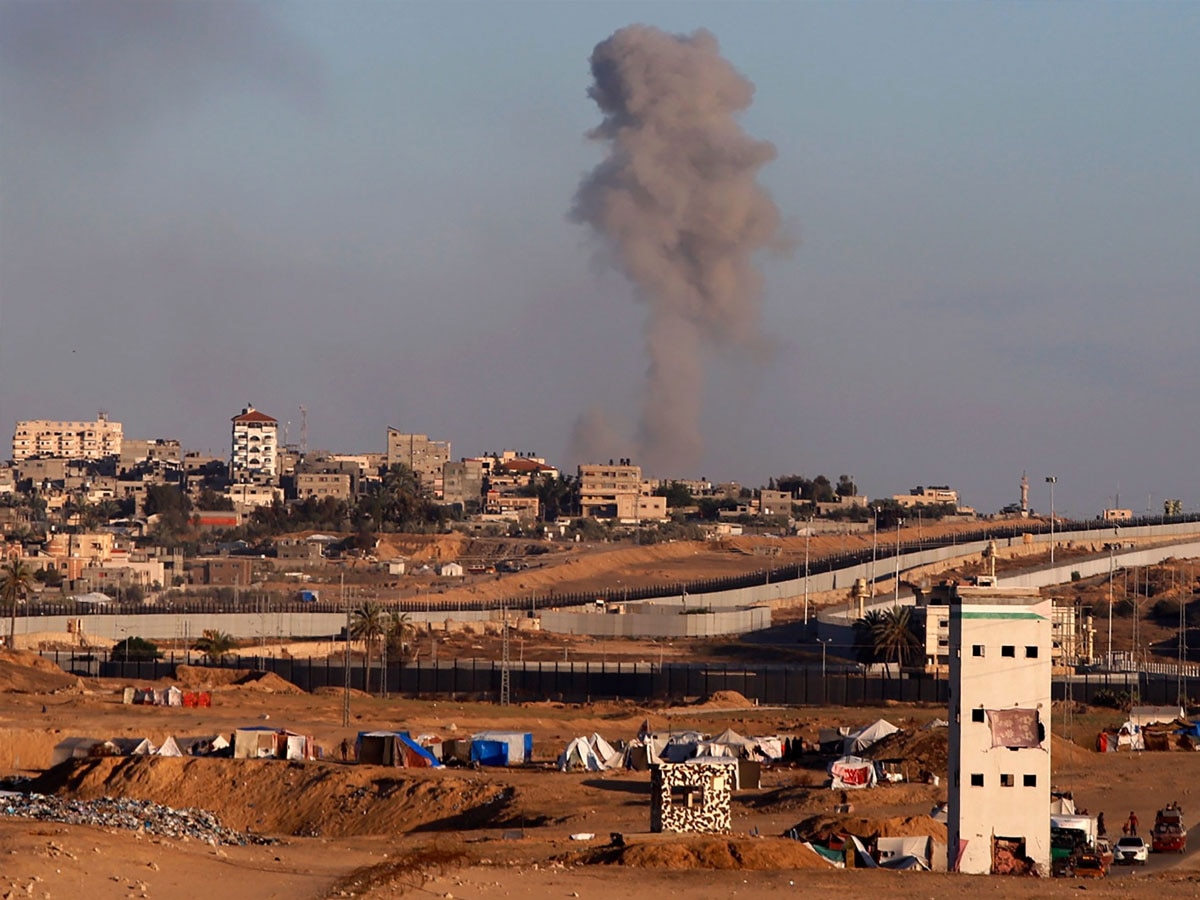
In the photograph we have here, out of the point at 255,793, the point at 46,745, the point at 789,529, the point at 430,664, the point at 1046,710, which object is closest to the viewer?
the point at 1046,710

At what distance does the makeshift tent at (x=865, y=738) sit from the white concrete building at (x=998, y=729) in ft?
55.2

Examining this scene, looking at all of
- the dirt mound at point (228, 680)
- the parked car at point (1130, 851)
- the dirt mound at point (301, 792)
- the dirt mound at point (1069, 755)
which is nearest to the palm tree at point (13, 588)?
the dirt mound at point (228, 680)

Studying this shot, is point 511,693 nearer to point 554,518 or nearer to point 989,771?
point 989,771

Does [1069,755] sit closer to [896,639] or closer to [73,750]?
[73,750]

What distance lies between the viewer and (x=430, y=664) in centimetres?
7475

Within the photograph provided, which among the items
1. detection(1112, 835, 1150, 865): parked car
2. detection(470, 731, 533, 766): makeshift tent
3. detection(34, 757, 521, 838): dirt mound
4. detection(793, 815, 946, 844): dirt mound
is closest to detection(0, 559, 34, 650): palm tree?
detection(34, 757, 521, 838): dirt mound

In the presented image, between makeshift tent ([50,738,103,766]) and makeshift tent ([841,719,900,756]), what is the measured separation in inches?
694

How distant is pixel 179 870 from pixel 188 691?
37.2 metres

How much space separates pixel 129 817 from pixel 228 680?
37054 mm

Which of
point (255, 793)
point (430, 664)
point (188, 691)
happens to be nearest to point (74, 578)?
point (430, 664)

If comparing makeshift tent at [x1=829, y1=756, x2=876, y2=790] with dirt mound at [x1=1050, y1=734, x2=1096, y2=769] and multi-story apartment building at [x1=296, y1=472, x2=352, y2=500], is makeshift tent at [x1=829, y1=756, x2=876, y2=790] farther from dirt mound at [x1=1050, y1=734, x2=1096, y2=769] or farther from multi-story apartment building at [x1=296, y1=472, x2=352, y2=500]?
multi-story apartment building at [x1=296, y1=472, x2=352, y2=500]

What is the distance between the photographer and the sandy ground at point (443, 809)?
933 inches

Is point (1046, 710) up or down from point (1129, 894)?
up

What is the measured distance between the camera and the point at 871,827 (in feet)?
104
